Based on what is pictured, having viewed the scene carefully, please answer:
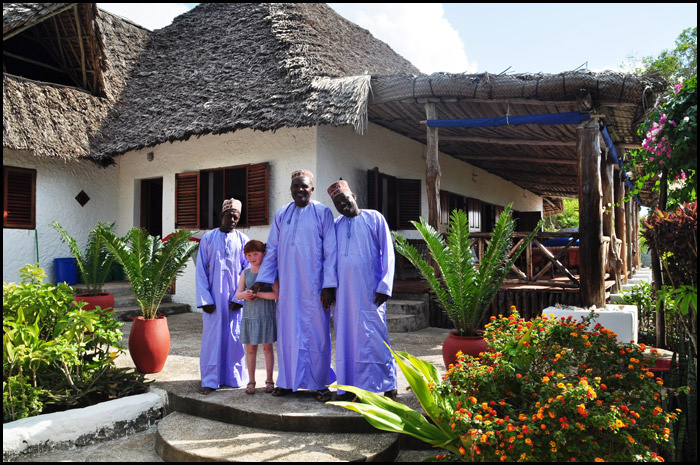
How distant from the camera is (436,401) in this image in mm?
3307

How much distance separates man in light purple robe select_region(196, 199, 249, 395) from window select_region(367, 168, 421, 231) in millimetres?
4837

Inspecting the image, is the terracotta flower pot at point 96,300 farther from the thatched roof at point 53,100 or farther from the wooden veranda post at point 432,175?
the wooden veranda post at point 432,175

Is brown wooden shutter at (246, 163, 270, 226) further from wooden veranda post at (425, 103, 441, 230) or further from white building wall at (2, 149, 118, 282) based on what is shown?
white building wall at (2, 149, 118, 282)

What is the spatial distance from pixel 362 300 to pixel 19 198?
26.0 feet

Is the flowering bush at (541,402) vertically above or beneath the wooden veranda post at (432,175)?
beneath

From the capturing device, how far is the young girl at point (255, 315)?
4.22 metres

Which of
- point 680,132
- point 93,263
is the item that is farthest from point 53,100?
point 680,132

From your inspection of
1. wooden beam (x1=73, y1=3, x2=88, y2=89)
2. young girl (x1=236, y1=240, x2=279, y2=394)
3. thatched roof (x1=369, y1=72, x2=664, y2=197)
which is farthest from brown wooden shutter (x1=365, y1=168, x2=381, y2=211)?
wooden beam (x1=73, y1=3, x2=88, y2=89)

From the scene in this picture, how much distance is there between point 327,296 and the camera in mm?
4074

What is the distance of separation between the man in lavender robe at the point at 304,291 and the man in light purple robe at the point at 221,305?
0.51 m

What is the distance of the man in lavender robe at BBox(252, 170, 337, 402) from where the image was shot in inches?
161

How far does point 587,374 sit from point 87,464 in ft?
10.9

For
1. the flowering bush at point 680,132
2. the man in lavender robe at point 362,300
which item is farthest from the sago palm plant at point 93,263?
the flowering bush at point 680,132

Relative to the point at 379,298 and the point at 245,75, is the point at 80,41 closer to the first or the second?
the point at 245,75
